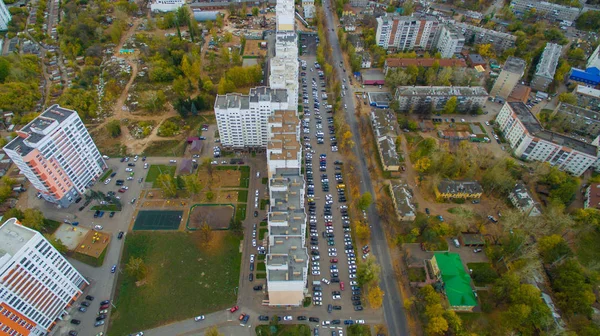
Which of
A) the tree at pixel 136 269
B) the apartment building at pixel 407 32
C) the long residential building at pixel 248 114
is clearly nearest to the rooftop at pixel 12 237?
the tree at pixel 136 269

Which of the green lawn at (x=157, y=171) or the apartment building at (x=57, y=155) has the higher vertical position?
the apartment building at (x=57, y=155)

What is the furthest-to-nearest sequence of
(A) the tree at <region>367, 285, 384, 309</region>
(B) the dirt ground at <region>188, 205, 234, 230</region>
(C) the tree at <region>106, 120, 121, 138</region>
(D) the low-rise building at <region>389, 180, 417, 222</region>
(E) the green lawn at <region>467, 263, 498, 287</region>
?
(C) the tree at <region>106, 120, 121, 138</region> → (D) the low-rise building at <region>389, 180, 417, 222</region> → (B) the dirt ground at <region>188, 205, 234, 230</region> → (E) the green lawn at <region>467, 263, 498, 287</region> → (A) the tree at <region>367, 285, 384, 309</region>

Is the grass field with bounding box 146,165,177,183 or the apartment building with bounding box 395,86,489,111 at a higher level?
the apartment building with bounding box 395,86,489,111

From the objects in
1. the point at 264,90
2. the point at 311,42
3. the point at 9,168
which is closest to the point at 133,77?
A: the point at 9,168

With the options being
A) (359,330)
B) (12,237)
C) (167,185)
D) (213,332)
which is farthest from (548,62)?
(12,237)

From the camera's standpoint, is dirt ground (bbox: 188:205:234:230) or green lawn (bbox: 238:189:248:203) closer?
dirt ground (bbox: 188:205:234:230)

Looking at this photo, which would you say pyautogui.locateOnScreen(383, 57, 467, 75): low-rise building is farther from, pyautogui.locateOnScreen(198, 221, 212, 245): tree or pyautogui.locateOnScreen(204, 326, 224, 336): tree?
pyautogui.locateOnScreen(204, 326, 224, 336): tree

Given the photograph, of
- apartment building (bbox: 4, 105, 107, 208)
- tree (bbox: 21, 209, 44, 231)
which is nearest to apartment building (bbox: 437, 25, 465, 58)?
apartment building (bbox: 4, 105, 107, 208)

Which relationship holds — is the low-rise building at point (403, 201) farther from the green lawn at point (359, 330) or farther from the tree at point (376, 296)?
the green lawn at point (359, 330)

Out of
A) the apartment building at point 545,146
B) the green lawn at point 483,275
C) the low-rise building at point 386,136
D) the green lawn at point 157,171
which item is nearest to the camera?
the green lawn at point 483,275
